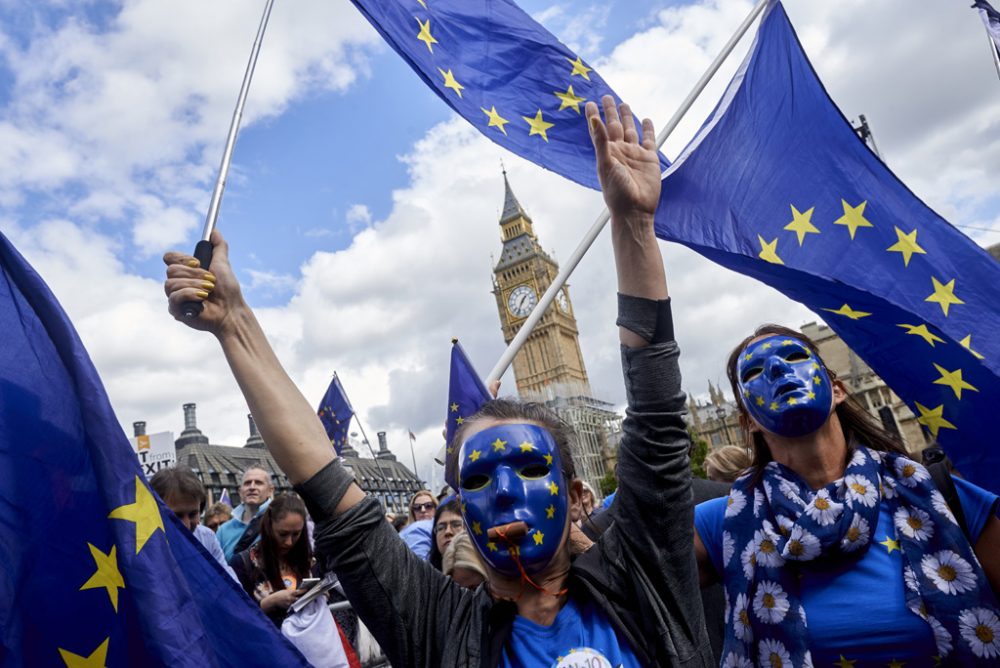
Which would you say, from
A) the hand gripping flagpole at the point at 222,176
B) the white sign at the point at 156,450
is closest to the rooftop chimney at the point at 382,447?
the white sign at the point at 156,450

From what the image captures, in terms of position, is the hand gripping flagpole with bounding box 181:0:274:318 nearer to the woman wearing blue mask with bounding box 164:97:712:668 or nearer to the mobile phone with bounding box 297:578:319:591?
the woman wearing blue mask with bounding box 164:97:712:668

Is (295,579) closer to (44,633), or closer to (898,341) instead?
(44,633)

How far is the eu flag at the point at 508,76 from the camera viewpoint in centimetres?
448

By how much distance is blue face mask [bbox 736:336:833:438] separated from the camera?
2.27 m

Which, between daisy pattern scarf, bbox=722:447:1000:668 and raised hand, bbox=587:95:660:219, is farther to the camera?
daisy pattern scarf, bbox=722:447:1000:668

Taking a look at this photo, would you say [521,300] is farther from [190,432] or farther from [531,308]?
[190,432]

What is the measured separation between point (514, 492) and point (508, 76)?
357cm

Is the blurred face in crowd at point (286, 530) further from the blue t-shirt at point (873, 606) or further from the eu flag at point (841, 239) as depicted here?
the blue t-shirt at point (873, 606)

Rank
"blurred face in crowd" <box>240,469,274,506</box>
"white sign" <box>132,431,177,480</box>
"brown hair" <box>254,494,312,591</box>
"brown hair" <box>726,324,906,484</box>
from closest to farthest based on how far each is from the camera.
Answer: "brown hair" <box>726,324,906,484</box>, "brown hair" <box>254,494,312,591</box>, "blurred face in crowd" <box>240,469,274,506</box>, "white sign" <box>132,431,177,480</box>

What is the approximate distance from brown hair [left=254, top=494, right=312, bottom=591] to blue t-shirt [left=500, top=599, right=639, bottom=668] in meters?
2.59

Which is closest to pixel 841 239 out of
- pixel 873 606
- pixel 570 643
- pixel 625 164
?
pixel 873 606

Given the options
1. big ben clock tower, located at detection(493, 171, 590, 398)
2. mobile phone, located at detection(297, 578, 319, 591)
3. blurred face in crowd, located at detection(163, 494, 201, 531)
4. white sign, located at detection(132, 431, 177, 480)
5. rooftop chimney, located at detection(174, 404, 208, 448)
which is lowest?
mobile phone, located at detection(297, 578, 319, 591)

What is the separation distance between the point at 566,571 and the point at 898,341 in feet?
6.64

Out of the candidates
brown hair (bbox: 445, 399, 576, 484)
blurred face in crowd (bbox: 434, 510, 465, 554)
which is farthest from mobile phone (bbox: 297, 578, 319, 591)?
brown hair (bbox: 445, 399, 576, 484)
